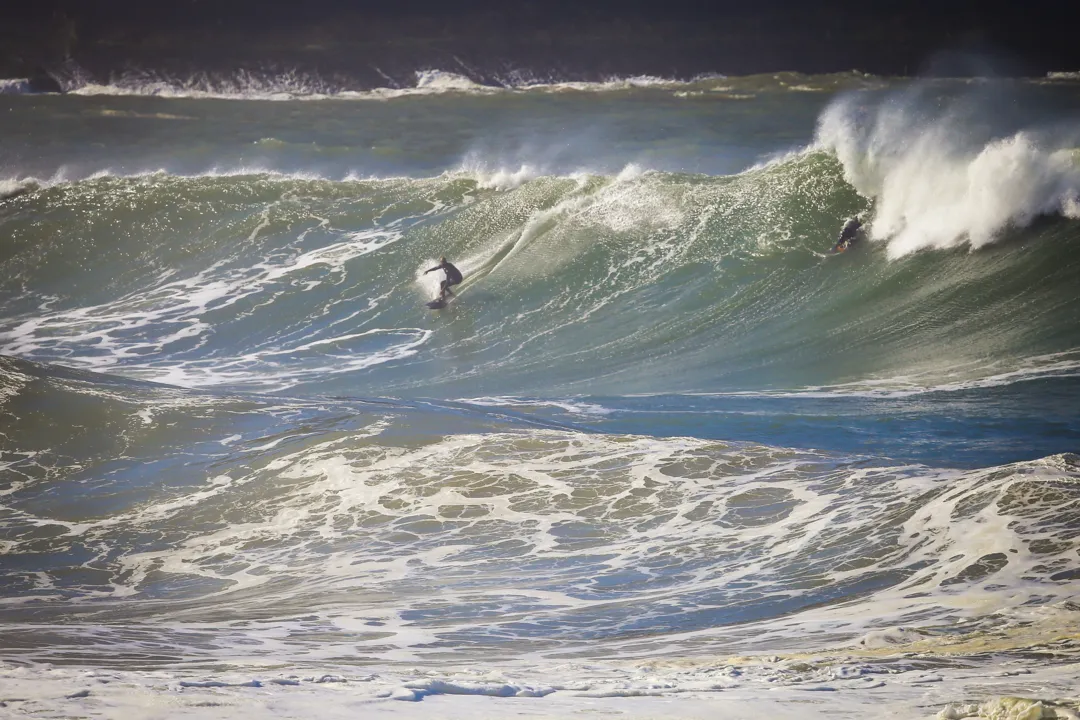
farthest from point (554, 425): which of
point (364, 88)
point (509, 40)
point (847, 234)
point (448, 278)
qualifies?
point (509, 40)

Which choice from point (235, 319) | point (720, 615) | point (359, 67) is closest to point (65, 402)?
point (235, 319)

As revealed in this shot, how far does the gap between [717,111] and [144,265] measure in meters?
15.1

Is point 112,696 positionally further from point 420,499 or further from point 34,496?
point 34,496

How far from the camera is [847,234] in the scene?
16.0 meters

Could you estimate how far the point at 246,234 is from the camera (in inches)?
774

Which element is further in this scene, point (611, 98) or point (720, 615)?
point (611, 98)

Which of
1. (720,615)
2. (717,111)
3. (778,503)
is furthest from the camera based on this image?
(717,111)

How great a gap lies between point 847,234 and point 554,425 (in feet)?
23.5

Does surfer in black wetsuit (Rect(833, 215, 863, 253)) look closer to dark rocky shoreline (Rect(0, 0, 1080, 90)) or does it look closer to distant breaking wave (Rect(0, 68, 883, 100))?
distant breaking wave (Rect(0, 68, 883, 100))

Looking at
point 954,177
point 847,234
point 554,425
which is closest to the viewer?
point 554,425

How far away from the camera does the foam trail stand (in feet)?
49.1

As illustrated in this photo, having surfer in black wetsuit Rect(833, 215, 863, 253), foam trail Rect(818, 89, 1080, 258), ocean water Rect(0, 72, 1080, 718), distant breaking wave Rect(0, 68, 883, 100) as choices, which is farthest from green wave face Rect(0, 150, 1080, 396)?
distant breaking wave Rect(0, 68, 883, 100)

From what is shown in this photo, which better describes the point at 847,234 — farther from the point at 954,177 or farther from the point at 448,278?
the point at 448,278

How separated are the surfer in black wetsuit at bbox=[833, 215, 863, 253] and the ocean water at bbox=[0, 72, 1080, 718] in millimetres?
221
